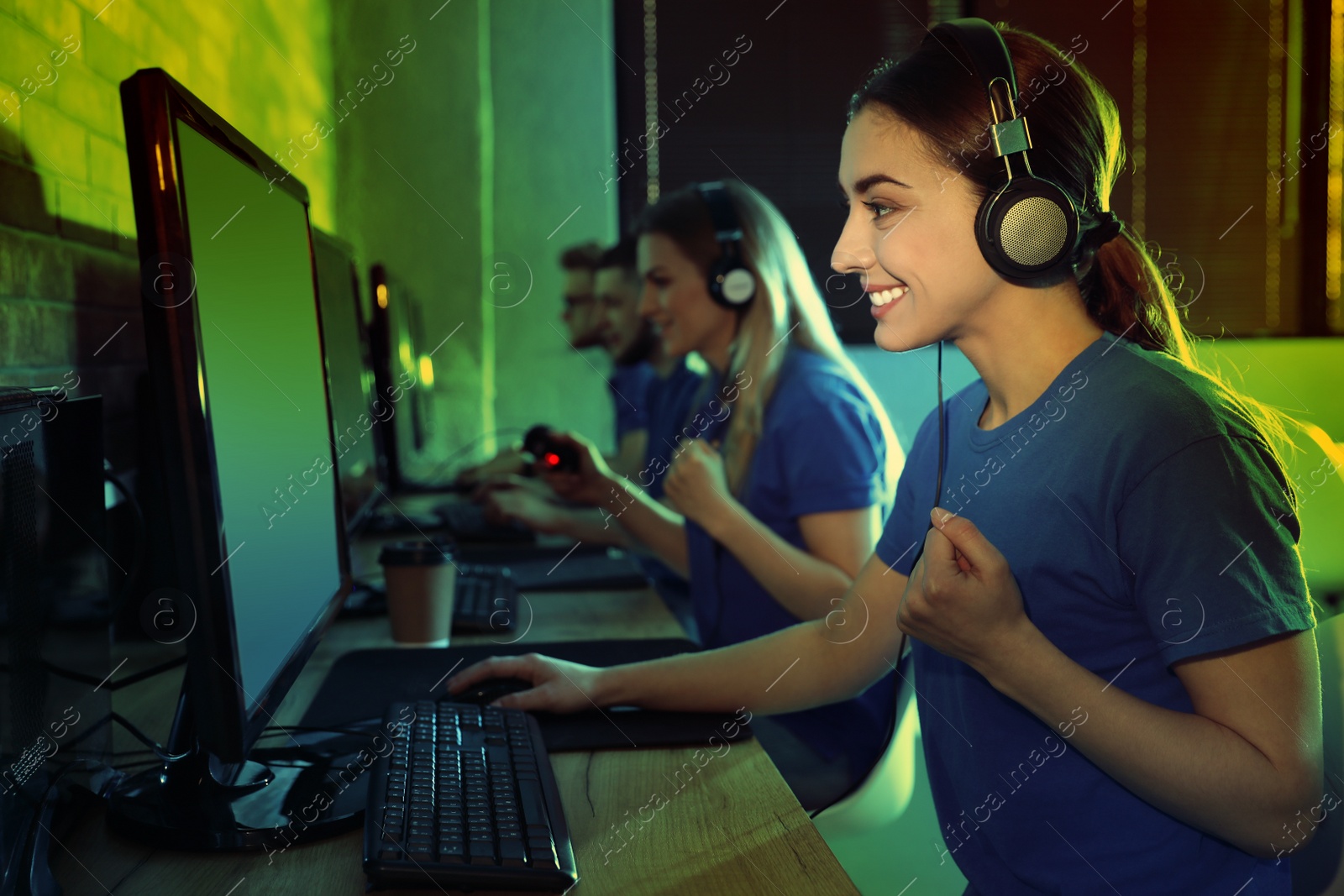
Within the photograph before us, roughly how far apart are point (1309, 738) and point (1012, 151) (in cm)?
51

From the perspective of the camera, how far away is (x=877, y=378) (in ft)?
10.1

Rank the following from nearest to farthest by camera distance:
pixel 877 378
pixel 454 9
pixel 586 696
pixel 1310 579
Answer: pixel 586 696, pixel 1310 579, pixel 877 378, pixel 454 9

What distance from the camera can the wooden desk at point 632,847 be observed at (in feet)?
2.05

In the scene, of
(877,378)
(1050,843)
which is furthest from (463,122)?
(1050,843)

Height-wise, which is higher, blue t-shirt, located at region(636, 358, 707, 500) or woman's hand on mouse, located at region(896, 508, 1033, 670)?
blue t-shirt, located at region(636, 358, 707, 500)

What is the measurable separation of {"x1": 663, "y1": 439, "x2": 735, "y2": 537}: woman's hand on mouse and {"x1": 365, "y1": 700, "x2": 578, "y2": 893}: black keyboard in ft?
2.25

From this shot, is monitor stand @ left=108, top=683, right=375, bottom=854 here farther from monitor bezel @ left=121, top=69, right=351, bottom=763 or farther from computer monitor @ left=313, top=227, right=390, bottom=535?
computer monitor @ left=313, top=227, right=390, bottom=535

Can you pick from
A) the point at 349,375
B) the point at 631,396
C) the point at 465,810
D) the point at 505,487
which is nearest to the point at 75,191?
the point at 349,375

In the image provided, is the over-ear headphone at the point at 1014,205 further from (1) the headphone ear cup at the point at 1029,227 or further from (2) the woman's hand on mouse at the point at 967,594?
(2) the woman's hand on mouse at the point at 967,594

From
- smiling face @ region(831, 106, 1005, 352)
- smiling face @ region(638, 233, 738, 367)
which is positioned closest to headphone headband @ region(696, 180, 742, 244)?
smiling face @ region(638, 233, 738, 367)

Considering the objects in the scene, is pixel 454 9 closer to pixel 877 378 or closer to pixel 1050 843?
pixel 877 378

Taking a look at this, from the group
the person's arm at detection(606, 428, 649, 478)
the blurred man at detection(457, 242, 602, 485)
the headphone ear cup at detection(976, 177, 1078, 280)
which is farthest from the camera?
the blurred man at detection(457, 242, 602, 485)

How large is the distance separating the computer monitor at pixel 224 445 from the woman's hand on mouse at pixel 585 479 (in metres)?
0.99

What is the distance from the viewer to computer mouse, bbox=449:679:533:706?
95 centimetres
